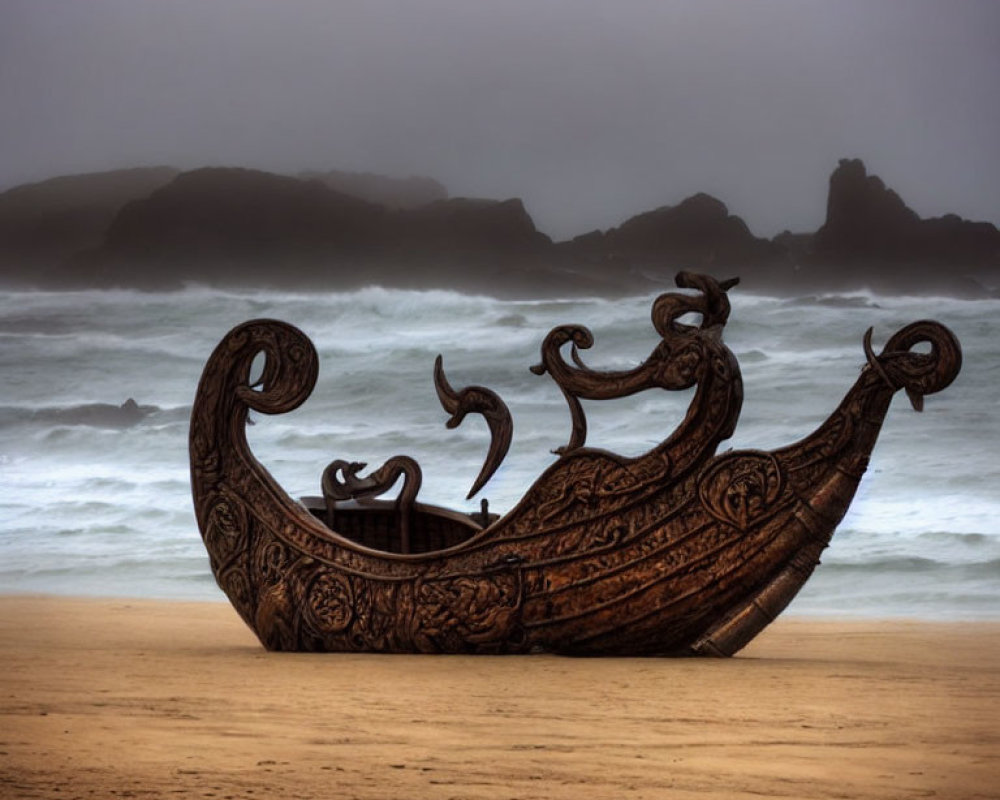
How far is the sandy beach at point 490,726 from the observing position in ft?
13.5

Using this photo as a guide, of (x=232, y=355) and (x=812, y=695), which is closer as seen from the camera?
(x=812, y=695)

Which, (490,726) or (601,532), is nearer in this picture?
(490,726)

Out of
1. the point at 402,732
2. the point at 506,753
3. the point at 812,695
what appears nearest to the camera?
the point at 506,753

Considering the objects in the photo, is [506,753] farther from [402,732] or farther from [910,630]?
[910,630]

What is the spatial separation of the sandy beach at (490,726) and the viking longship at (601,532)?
145 millimetres

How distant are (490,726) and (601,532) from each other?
1.54m

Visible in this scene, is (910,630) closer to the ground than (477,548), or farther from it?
closer to the ground

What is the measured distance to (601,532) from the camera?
6.41 m

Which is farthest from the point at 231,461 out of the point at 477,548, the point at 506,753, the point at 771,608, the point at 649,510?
the point at 506,753

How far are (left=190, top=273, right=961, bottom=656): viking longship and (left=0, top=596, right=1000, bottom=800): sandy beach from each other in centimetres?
15

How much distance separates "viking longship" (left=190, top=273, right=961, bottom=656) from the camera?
6.29 meters

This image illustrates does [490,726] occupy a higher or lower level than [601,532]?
lower

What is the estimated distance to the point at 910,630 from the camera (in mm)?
10062

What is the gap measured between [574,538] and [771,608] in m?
0.73
